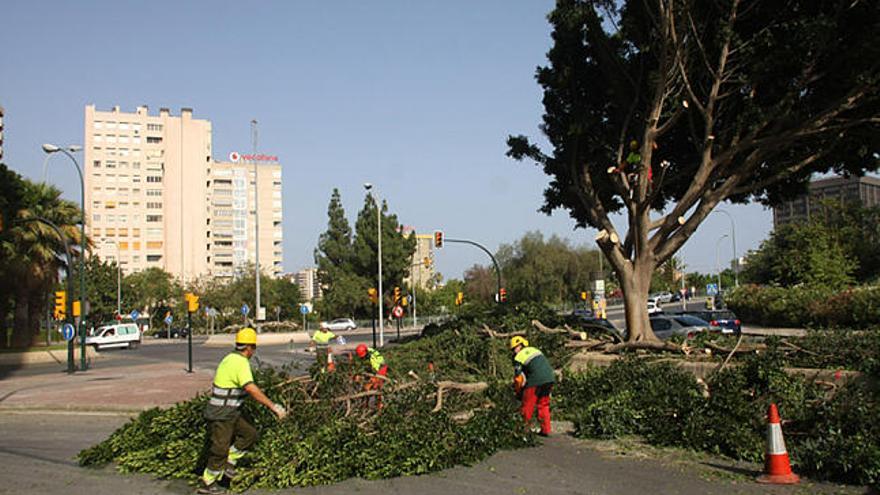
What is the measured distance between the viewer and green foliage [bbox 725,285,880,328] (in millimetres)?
29359

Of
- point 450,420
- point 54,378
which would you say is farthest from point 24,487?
point 54,378

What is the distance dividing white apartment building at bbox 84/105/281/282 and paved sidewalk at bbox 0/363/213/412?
80562 mm

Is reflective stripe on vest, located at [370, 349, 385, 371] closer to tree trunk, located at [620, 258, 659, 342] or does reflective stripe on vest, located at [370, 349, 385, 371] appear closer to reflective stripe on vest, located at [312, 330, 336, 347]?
reflective stripe on vest, located at [312, 330, 336, 347]

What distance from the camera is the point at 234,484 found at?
24.6ft

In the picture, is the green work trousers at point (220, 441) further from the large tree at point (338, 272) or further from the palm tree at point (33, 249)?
the large tree at point (338, 272)

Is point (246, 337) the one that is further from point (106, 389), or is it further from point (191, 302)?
point (191, 302)

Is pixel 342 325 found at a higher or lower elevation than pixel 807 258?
lower

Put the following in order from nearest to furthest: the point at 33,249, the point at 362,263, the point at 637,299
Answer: the point at 637,299 < the point at 33,249 < the point at 362,263

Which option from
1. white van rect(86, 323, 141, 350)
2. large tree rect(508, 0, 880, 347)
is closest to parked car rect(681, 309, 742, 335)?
large tree rect(508, 0, 880, 347)

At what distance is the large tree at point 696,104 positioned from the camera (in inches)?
575

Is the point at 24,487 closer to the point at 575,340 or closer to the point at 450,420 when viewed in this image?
the point at 450,420

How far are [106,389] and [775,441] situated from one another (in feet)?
57.0

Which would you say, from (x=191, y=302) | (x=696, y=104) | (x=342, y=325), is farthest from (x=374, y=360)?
(x=342, y=325)

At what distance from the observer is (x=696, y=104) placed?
15172 millimetres
